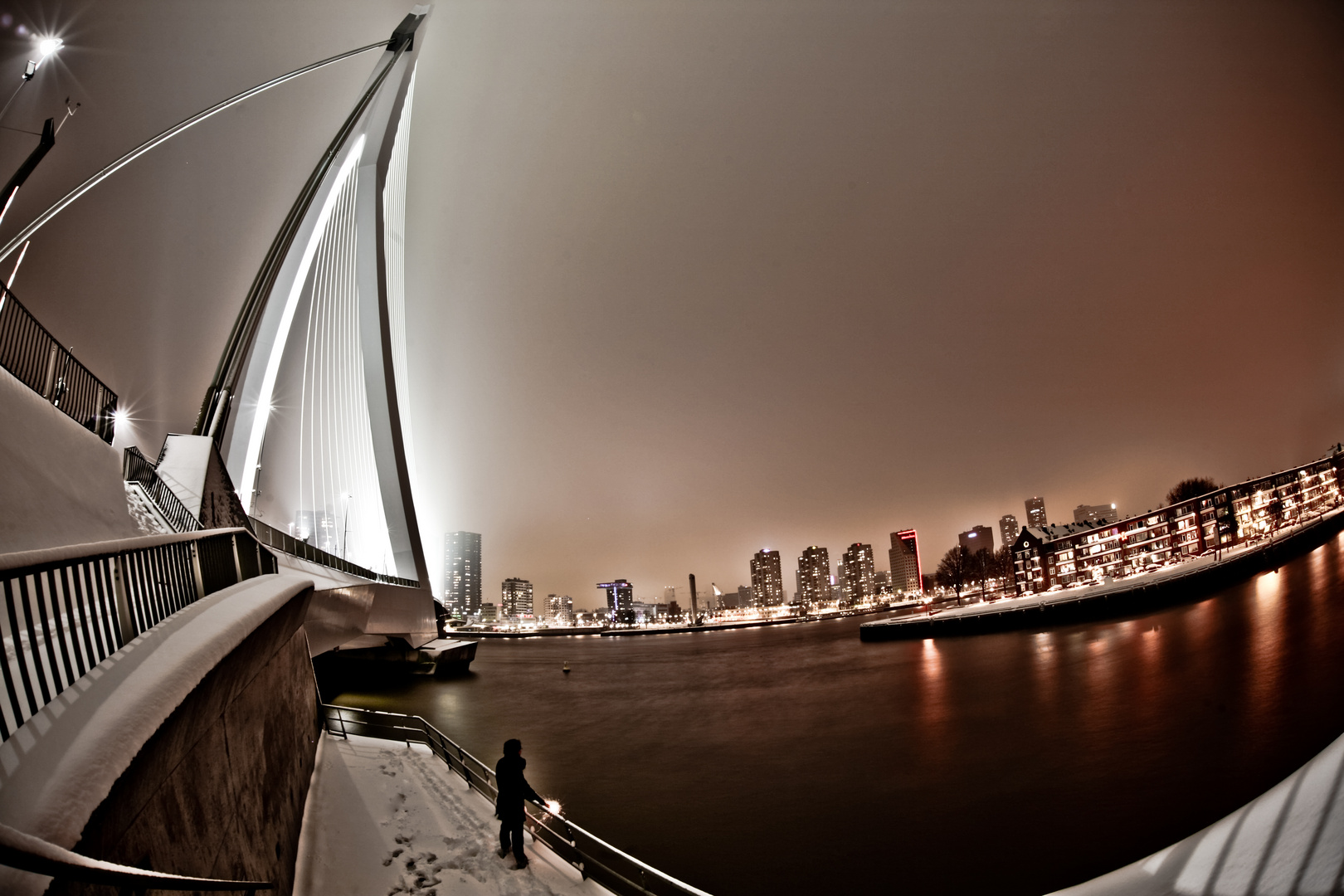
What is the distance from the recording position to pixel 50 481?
5.21m

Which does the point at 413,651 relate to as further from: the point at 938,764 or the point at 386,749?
the point at 938,764

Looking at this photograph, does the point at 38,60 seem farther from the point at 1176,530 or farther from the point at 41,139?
the point at 1176,530

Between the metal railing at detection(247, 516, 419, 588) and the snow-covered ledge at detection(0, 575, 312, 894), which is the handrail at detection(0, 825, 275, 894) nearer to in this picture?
the snow-covered ledge at detection(0, 575, 312, 894)

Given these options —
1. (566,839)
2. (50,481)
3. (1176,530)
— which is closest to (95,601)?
(50,481)

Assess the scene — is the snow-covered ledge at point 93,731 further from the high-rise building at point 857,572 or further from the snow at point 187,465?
the high-rise building at point 857,572

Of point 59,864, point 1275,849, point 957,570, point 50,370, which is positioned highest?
point 50,370

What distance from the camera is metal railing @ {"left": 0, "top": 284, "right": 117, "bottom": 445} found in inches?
246

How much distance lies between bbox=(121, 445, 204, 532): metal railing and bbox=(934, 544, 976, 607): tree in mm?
88048

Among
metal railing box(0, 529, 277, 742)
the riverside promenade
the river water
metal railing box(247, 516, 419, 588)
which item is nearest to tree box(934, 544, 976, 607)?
the riverside promenade

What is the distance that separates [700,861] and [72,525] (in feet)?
30.1

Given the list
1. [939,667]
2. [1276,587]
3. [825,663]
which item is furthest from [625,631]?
[1276,587]

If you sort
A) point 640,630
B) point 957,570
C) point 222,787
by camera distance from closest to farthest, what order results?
point 222,787, point 957,570, point 640,630

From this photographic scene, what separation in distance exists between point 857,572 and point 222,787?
199114 millimetres

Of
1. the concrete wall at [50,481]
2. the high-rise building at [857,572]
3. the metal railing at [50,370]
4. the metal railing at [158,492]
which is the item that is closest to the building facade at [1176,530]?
the concrete wall at [50,481]
